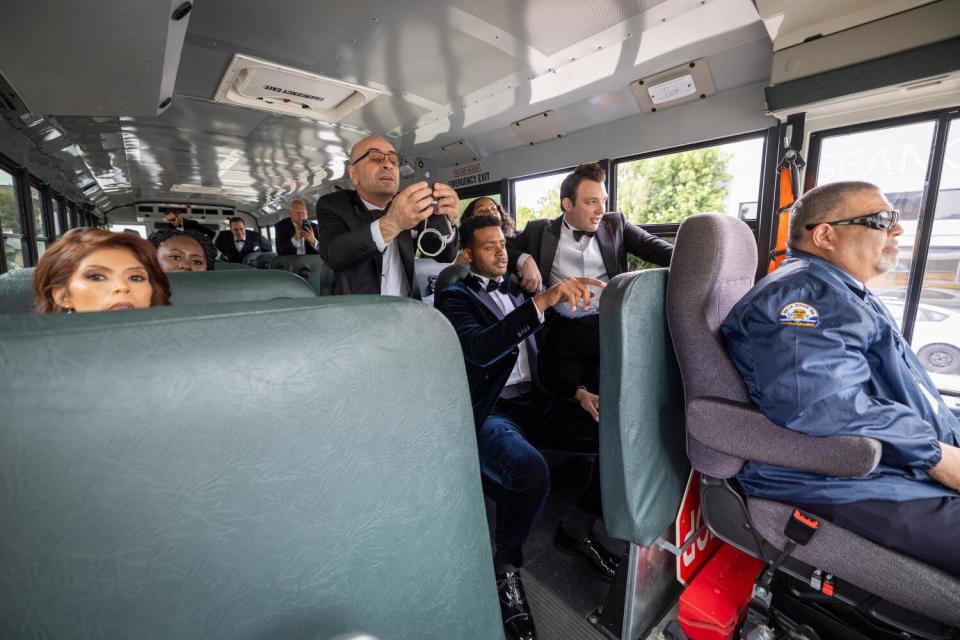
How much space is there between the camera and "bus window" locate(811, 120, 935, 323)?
3055mm

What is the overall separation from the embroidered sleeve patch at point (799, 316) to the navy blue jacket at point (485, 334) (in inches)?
30.5

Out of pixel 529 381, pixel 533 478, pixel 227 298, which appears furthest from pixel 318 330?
Answer: pixel 529 381

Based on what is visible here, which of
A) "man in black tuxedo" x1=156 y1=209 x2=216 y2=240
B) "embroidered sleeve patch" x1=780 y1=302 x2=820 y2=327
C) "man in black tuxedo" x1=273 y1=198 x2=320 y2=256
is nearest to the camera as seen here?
"embroidered sleeve patch" x1=780 y1=302 x2=820 y2=327

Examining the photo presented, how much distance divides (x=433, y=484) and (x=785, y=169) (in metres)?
3.85

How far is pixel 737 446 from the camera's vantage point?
4.48 feet

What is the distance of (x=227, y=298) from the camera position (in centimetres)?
180

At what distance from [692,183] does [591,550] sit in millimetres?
4723

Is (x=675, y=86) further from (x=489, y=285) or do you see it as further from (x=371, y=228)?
(x=371, y=228)

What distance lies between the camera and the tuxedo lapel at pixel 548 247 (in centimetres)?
286

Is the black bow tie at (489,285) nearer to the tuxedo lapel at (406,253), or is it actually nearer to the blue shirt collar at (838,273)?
the tuxedo lapel at (406,253)

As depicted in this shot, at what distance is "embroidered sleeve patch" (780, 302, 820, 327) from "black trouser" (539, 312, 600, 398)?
1.05 meters

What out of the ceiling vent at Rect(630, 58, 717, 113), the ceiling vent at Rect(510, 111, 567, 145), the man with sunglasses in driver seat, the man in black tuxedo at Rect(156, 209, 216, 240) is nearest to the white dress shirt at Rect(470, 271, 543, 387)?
the man with sunglasses in driver seat

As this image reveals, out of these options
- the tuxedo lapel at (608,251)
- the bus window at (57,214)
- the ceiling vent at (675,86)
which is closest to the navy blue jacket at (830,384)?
the tuxedo lapel at (608,251)

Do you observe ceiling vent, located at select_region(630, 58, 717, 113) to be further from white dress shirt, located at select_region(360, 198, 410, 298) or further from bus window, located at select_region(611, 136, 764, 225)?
white dress shirt, located at select_region(360, 198, 410, 298)
